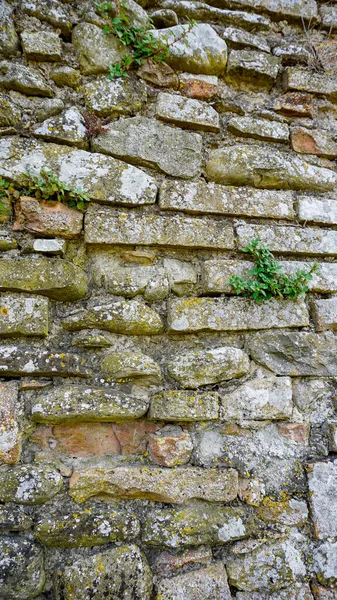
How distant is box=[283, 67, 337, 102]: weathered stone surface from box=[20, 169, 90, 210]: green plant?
1.23 m

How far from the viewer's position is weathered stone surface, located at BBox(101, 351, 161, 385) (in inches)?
59.3

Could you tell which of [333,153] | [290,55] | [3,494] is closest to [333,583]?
[3,494]

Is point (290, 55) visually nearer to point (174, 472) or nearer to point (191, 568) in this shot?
point (174, 472)

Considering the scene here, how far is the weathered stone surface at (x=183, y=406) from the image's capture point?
4.91 ft

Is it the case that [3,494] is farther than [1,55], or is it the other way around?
[1,55]

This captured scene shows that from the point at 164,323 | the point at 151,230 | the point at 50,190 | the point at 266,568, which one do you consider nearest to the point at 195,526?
the point at 266,568

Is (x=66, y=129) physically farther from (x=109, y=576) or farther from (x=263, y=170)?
(x=109, y=576)

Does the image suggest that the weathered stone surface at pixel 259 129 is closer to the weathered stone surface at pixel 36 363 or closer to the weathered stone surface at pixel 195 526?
the weathered stone surface at pixel 36 363

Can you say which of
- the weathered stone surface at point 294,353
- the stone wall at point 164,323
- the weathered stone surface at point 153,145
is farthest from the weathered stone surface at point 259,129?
the weathered stone surface at point 294,353

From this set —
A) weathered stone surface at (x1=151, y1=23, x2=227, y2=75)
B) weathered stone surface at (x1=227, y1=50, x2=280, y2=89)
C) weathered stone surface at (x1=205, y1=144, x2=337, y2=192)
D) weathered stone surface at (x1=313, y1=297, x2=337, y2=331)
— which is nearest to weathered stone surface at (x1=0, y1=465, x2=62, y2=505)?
weathered stone surface at (x1=313, y1=297, x2=337, y2=331)

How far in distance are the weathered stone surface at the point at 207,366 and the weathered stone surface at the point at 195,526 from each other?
455 millimetres

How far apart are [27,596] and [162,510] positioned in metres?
0.50

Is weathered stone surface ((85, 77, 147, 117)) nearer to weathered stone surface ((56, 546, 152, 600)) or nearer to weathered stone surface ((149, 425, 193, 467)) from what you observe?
weathered stone surface ((149, 425, 193, 467))

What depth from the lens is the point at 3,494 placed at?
1.33 meters
